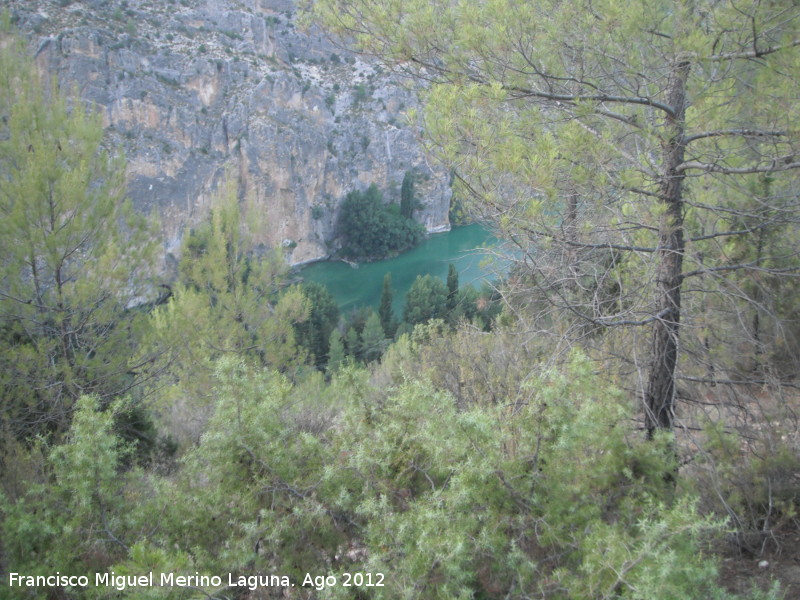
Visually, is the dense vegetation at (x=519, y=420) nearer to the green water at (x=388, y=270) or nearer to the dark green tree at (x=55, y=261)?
the dark green tree at (x=55, y=261)

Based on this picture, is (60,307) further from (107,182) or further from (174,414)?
(174,414)

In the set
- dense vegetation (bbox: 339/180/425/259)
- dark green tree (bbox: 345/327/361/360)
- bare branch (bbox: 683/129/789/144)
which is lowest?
dark green tree (bbox: 345/327/361/360)

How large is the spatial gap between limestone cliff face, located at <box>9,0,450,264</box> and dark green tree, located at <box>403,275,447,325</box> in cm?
896

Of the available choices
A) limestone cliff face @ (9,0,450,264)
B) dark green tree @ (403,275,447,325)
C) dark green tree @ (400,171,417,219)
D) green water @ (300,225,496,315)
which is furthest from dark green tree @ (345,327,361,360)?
dark green tree @ (400,171,417,219)

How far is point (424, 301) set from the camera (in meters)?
19.9

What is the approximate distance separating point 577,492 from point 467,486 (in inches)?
14.4

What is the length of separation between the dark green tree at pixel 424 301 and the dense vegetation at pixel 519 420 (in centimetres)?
1421

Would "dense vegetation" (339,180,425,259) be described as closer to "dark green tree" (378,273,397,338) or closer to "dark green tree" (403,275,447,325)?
"dark green tree" (378,273,397,338)

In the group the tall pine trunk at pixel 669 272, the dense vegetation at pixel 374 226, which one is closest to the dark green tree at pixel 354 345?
the tall pine trunk at pixel 669 272

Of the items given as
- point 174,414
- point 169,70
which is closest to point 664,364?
point 174,414

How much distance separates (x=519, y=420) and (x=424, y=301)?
17773 millimetres

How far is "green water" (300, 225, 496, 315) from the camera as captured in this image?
29.0 metres

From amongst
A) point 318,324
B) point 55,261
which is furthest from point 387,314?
point 55,261

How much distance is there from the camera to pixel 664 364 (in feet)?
8.56
